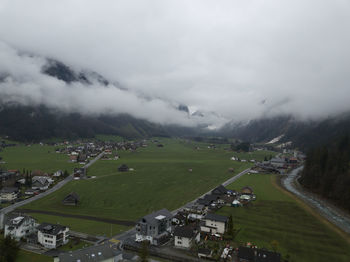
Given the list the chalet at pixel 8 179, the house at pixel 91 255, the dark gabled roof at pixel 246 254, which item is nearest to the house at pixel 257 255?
the dark gabled roof at pixel 246 254

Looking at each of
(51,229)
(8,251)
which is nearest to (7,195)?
(51,229)

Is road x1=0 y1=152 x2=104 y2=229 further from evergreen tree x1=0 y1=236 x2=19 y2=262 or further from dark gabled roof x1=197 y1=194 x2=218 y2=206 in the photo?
dark gabled roof x1=197 y1=194 x2=218 y2=206

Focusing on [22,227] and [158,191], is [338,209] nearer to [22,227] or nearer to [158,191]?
[158,191]

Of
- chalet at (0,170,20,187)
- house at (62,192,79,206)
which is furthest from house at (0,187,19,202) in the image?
house at (62,192,79,206)

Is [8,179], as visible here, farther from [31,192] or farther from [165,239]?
[165,239]

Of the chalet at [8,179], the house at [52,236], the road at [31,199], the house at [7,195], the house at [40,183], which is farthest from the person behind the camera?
the chalet at [8,179]

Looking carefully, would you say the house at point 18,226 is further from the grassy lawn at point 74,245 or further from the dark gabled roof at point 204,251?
the dark gabled roof at point 204,251
